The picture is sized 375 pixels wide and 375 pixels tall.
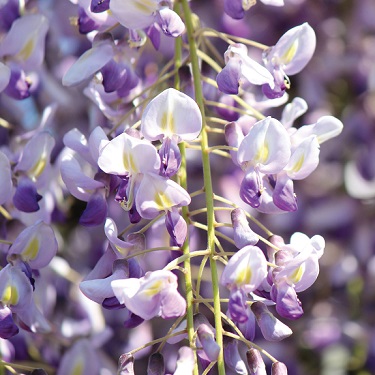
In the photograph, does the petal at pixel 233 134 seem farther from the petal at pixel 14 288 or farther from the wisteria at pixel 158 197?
the petal at pixel 14 288

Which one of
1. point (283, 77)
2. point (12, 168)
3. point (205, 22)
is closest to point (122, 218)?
point (205, 22)

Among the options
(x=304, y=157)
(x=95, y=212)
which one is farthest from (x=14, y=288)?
(x=304, y=157)

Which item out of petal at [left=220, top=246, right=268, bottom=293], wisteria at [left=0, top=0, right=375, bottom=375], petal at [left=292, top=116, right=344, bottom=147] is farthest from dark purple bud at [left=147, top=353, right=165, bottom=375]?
petal at [left=292, top=116, right=344, bottom=147]

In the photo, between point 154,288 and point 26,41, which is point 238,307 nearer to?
point 154,288

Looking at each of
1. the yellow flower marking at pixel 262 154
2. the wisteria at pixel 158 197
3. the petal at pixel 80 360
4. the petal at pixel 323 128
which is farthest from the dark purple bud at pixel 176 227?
the petal at pixel 80 360

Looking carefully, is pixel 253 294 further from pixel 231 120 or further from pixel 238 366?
pixel 231 120

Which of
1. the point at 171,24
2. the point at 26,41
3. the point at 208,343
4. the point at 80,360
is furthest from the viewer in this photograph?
the point at 80,360
